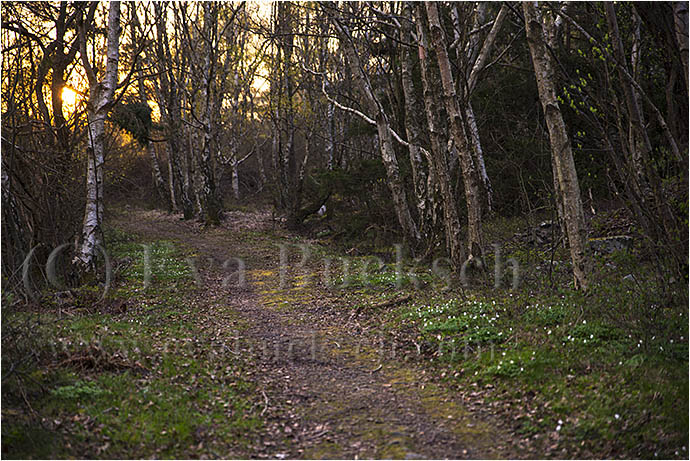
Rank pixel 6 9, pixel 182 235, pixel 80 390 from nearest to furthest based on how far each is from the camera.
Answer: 1. pixel 80 390
2. pixel 6 9
3. pixel 182 235

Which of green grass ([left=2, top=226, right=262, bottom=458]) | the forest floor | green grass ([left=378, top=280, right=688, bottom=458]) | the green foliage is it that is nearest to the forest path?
the forest floor

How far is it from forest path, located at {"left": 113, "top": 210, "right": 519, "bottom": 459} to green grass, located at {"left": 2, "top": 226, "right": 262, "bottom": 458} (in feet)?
1.38

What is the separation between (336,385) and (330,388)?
0.41ft

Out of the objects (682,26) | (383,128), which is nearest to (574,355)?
(682,26)

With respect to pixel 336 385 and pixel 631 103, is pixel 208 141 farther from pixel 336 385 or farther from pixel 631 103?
pixel 631 103

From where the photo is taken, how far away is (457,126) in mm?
12273

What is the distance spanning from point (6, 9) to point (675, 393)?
15472 mm

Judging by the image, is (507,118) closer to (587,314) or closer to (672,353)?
(587,314)

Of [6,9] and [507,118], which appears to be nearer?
[6,9]

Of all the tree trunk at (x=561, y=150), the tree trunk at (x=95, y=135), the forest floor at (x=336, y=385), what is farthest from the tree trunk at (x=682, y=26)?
the tree trunk at (x=95, y=135)

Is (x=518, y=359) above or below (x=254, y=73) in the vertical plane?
below

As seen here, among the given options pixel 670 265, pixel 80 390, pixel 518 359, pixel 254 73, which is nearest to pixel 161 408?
pixel 80 390

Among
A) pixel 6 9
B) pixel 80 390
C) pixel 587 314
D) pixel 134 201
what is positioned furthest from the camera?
pixel 134 201

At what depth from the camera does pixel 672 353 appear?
260 inches
